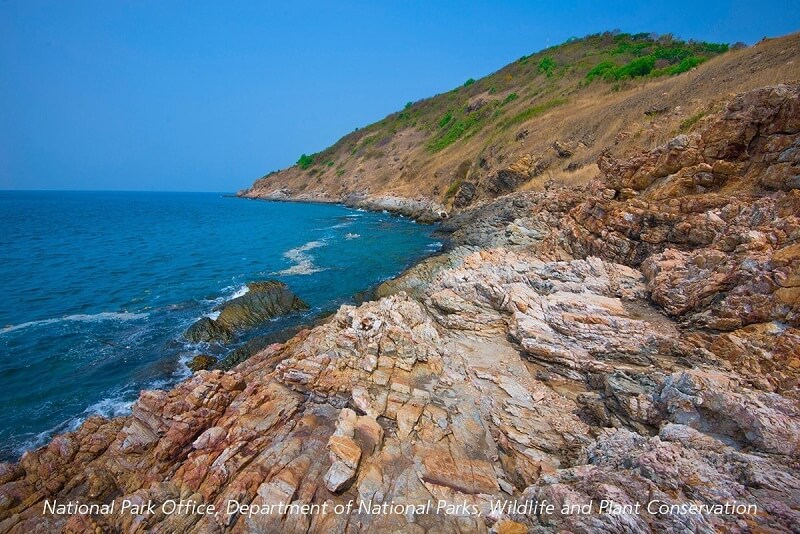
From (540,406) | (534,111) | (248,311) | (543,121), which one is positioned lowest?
(248,311)

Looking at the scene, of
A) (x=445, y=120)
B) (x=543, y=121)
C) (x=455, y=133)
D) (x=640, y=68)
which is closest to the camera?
(x=640, y=68)

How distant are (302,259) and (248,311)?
13.7 meters

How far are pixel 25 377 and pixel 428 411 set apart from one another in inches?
643

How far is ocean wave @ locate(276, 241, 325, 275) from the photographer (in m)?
28.8

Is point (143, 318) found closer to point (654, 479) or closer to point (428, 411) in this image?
point (428, 411)

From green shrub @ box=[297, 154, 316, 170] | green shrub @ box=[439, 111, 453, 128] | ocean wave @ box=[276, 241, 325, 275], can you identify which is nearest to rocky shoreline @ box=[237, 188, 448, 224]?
green shrub @ box=[297, 154, 316, 170]

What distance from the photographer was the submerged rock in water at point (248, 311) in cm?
1769

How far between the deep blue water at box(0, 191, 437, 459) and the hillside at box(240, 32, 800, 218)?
13.4 m

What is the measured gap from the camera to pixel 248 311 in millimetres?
19656

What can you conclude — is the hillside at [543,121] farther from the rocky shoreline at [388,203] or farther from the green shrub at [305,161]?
the green shrub at [305,161]

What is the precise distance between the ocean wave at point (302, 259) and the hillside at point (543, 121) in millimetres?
18948

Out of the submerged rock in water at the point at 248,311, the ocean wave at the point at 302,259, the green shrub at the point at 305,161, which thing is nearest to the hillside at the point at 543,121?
the green shrub at the point at 305,161

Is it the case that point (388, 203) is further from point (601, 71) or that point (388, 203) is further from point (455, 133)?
point (601, 71)

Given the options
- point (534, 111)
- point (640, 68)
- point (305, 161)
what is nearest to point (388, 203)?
point (534, 111)
